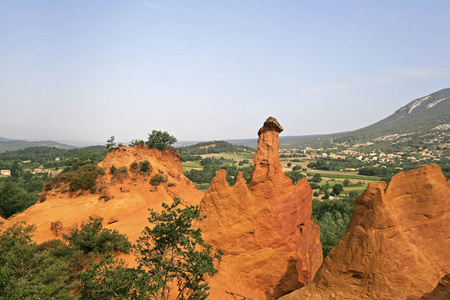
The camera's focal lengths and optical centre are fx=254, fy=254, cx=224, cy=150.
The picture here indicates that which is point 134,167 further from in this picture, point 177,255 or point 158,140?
point 177,255

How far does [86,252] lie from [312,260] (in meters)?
16.8

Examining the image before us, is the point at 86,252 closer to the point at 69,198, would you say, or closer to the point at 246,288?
the point at 246,288

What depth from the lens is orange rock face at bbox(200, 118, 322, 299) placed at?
14656 mm

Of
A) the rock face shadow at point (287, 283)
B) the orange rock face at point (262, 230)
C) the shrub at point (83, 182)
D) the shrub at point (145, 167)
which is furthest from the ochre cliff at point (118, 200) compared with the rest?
the rock face shadow at point (287, 283)

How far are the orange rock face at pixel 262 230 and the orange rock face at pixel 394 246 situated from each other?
528 cm

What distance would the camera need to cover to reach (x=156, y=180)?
123ft

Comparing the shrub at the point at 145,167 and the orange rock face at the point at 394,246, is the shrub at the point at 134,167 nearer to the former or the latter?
the shrub at the point at 145,167

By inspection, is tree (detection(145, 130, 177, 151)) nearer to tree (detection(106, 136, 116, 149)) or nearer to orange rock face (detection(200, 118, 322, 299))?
tree (detection(106, 136, 116, 149))

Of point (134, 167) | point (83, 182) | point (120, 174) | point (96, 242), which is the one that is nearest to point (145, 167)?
point (134, 167)

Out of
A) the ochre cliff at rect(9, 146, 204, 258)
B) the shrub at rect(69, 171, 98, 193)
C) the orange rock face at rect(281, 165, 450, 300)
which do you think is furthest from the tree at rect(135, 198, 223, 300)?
the shrub at rect(69, 171, 98, 193)

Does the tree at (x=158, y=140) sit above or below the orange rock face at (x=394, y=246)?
above

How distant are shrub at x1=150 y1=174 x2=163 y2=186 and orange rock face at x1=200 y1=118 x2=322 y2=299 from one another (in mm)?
21845

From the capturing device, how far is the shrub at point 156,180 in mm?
37156

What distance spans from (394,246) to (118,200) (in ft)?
98.6
